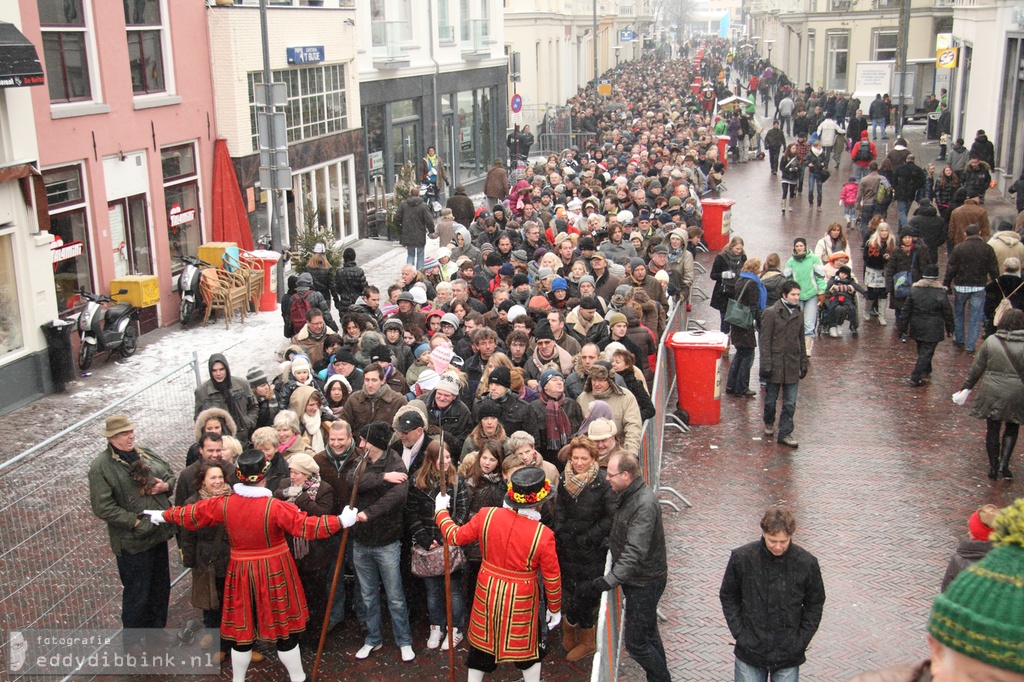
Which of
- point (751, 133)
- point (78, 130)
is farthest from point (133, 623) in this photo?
point (751, 133)

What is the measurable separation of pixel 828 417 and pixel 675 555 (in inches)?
177

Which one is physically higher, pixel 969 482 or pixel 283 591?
pixel 283 591

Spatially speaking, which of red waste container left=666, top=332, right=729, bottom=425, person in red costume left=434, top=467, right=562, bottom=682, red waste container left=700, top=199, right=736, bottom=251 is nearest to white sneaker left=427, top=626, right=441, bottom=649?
person in red costume left=434, top=467, right=562, bottom=682

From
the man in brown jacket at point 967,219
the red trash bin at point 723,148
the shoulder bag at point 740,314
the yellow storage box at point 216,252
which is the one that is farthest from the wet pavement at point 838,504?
the red trash bin at point 723,148

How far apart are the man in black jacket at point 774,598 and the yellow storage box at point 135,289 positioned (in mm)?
12120

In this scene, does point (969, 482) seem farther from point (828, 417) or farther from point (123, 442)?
point (123, 442)

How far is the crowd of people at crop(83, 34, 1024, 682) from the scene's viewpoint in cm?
681

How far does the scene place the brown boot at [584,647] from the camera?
767 centimetres

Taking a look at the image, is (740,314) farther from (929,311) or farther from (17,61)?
(17,61)

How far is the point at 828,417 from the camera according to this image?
13039 mm

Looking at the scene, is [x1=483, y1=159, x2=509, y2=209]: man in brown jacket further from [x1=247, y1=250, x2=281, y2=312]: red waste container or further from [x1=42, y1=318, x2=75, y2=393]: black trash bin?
[x1=42, y1=318, x2=75, y2=393]: black trash bin

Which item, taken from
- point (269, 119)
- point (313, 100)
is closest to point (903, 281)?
point (269, 119)

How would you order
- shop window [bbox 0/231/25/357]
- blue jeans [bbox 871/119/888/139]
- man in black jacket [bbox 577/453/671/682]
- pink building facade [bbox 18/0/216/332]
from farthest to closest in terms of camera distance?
blue jeans [bbox 871/119/888/139]
pink building facade [bbox 18/0/216/332]
shop window [bbox 0/231/25/357]
man in black jacket [bbox 577/453/671/682]

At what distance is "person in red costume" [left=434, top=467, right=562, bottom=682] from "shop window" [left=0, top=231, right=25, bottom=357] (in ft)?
30.5
